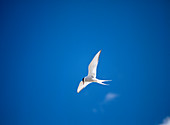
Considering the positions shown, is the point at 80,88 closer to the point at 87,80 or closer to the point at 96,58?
the point at 87,80

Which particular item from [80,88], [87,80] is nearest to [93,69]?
[87,80]

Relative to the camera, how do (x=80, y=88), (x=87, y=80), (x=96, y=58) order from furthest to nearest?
(x=80, y=88) → (x=87, y=80) → (x=96, y=58)

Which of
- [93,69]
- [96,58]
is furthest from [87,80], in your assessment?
[96,58]

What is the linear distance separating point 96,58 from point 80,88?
1725 mm

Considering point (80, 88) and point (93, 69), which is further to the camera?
point (80, 88)

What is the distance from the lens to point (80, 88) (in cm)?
665

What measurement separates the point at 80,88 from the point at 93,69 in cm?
129

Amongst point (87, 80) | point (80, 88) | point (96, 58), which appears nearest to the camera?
point (96, 58)

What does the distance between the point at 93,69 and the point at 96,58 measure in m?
0.45

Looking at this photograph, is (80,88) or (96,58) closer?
(96,58)

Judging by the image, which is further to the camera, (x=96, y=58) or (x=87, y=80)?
(x=87, y=80)

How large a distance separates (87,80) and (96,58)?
857 mm

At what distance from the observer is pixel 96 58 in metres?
5.42
